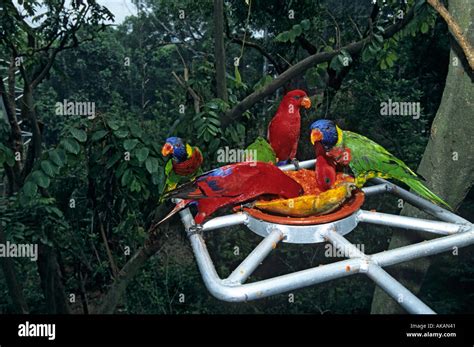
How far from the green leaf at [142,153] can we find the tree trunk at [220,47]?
0.62 metres

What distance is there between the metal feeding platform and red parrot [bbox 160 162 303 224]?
0.16 feet

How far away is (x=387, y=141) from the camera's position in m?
3.74

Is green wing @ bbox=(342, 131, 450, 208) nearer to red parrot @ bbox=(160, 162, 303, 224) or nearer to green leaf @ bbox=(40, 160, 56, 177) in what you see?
red parrot @ bbox=(160, 162, 303, 224)

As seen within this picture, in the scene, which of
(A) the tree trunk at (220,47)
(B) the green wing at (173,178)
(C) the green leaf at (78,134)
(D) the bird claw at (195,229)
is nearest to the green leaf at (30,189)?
(C) the green leaf at (78,134)

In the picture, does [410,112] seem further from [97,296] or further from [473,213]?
[97,296]

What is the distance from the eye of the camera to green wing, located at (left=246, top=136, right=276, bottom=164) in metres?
1.87

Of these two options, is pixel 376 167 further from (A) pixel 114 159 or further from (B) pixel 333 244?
(A) pixel 114 159

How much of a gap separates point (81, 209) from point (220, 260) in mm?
1045

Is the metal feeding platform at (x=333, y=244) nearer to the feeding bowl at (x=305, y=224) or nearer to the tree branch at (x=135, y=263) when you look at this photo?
the feeding bowl at (x=305, y=224)

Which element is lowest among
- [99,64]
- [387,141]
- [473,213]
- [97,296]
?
[97,296]

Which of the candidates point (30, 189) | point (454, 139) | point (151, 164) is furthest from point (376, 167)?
point (30, 189)

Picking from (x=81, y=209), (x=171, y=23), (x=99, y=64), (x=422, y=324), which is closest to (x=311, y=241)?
(x=422, y=324)

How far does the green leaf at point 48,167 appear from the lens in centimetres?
182

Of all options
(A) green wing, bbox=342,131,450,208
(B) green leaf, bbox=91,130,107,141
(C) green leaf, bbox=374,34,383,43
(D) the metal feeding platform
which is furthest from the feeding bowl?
(C) green leaf, bbox=374,34,383,43
